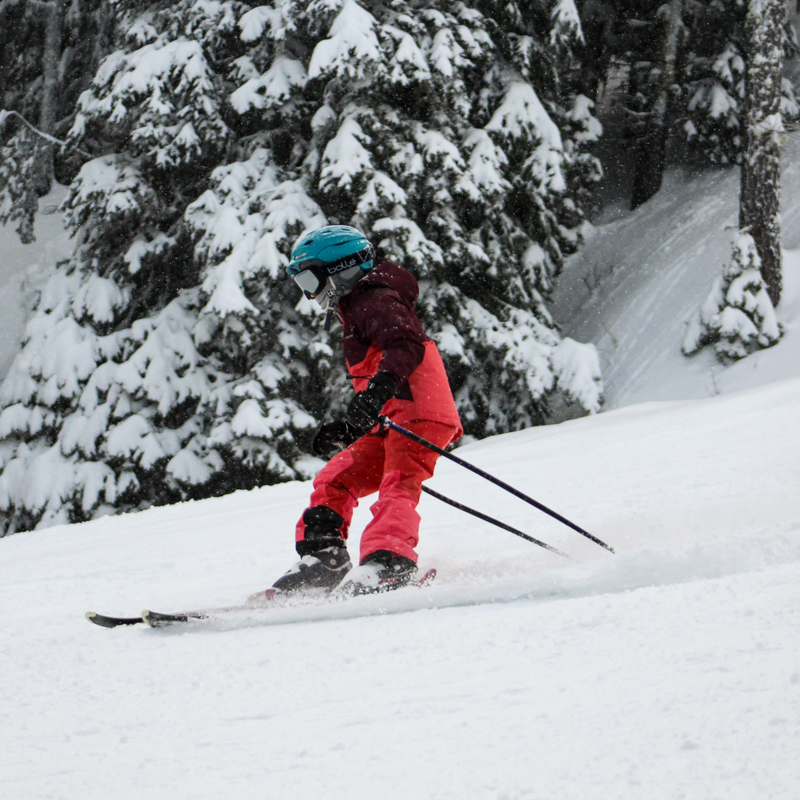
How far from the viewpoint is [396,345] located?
3.19 meters

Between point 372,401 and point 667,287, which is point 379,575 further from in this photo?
point 667,287

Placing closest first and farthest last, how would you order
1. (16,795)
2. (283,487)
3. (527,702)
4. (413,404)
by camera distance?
(16,795)
(527,702)
(413,404)
(283,487)

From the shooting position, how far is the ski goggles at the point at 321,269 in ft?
11.2

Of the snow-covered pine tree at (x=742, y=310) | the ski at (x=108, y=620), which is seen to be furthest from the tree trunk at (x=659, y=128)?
the ski at (x=108, y=620)

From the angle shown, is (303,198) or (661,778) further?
(303,198)

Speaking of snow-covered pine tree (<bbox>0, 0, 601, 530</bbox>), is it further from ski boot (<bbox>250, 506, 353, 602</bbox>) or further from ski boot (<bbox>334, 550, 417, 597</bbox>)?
ski boot (<bbox>334, 550, 417, 597</bbox>)

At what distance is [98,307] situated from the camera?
10.1 metres

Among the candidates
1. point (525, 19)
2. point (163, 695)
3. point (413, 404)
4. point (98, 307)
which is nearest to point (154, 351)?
point (98, 307)

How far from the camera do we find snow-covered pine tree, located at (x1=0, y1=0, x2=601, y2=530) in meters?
9.04

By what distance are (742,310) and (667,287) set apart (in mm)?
2705

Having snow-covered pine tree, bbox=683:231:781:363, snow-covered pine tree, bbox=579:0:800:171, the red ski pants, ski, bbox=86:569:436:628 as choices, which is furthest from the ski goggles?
snow-covered pine tree, bbox=579:0:800:171

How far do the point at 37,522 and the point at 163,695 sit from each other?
8610 mm

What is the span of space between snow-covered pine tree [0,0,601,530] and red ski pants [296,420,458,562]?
5.43m

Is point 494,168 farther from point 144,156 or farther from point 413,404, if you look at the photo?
point 413,404
